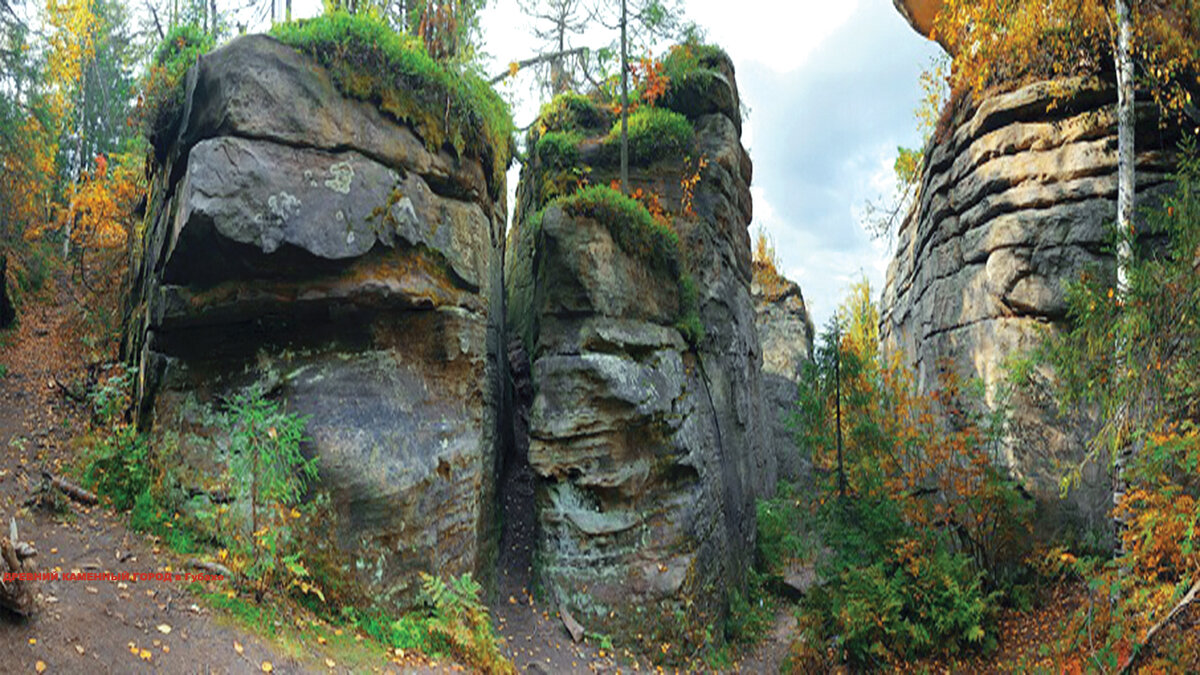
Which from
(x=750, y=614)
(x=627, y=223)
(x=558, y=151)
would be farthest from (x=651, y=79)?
(x=750, y=614)

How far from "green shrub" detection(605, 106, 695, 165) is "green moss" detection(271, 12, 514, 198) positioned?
17.3 feet

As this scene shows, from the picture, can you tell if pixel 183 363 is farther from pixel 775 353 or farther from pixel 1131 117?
pixel 775 353

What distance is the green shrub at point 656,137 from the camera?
14.9 m

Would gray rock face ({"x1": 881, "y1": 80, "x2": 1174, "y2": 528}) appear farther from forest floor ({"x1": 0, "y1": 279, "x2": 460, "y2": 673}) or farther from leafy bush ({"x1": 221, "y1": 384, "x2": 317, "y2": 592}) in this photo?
leafy bush ({"x1": 221, "y1": 384, "x2": 317, "y2": 592})

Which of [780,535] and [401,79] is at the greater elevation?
[401,79]

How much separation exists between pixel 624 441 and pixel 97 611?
7.13 m

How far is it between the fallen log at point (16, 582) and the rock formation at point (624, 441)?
6496 millimetres

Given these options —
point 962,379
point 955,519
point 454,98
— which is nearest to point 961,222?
point 962,379

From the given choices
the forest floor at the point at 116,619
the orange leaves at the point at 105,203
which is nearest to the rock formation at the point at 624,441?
the forest floor at the point at 116,619

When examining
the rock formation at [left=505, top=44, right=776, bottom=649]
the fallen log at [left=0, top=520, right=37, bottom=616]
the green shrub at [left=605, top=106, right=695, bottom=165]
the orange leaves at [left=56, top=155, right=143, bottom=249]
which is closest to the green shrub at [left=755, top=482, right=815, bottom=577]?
the rock formation at [left=505, top=44, right=776, bottom=649]

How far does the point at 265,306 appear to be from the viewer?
7793mm

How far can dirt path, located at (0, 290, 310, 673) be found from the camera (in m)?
4.44

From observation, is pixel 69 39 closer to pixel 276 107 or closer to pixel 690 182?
pixel 276 107

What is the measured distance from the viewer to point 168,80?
9.08m
